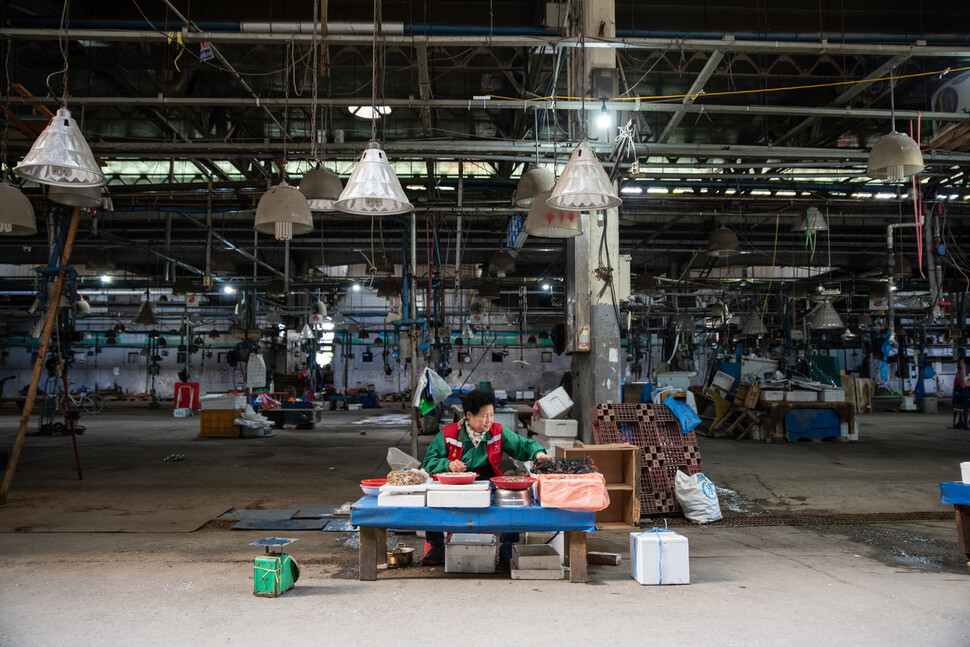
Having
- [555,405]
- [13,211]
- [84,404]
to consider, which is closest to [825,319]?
[555,405]

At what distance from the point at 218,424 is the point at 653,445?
10.7m

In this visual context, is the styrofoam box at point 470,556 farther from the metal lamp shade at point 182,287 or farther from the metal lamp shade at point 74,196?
the metal lamp shade at point 182,287

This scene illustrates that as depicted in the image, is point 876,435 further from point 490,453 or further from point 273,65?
point 273,65

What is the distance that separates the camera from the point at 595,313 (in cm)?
709

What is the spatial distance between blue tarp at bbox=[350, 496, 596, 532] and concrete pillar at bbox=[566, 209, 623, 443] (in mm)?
3093

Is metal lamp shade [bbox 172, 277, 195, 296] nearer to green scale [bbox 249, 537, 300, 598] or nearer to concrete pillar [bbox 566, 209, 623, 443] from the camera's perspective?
concrete pillar [bbox 566, 209, 623, 443]

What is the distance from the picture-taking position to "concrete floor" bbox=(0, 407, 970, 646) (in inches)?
131

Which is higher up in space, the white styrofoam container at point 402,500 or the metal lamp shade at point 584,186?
the metal lamp shade at point 584,186

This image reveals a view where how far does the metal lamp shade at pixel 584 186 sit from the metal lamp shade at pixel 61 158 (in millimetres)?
3304

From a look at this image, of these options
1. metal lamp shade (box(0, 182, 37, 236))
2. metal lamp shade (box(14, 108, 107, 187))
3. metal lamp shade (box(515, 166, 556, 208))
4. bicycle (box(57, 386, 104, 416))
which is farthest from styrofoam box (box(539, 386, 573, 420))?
bicycle (box(57, 386, 104, 416))

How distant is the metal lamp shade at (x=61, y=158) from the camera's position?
404cm

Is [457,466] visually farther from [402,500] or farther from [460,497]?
[402,500]

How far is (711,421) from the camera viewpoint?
15.5 meters

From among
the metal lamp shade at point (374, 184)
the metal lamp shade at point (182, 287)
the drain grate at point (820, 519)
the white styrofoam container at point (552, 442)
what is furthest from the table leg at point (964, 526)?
the metal lamp shade at point (182, 287)
